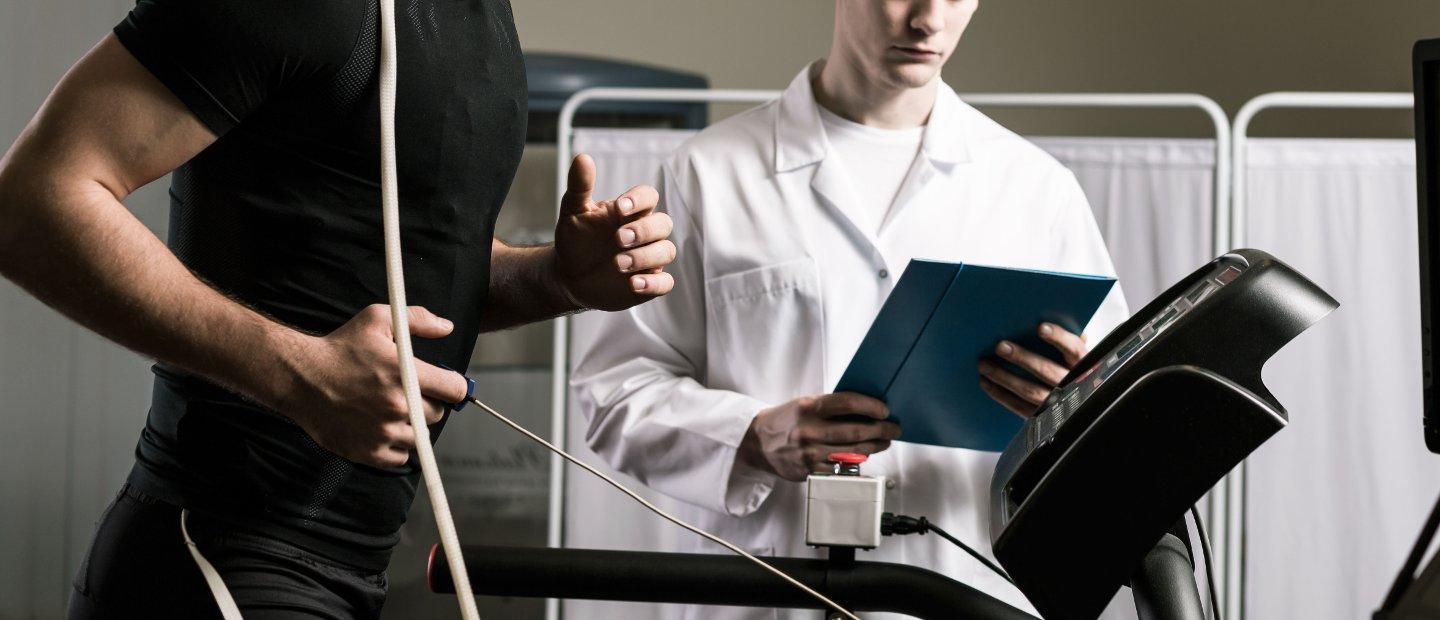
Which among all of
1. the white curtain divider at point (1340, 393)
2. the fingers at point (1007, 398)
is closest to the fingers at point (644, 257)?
the fingers at point (1007, 398)

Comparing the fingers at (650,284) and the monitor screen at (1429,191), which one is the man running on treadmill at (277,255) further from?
the monitor screen at (1429,191)

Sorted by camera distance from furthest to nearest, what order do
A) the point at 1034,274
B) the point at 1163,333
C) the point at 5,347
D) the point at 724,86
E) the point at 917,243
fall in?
1. the point at 724,86
2. the point at 5,347
3. the point at 917,243
4. the point at 1034,274
5. the point at 1163,333

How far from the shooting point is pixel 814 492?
905 mm

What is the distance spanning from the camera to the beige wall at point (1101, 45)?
321cm

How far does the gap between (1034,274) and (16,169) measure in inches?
31.8

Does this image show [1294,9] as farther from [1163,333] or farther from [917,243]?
[1163,333]

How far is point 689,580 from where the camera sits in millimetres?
897

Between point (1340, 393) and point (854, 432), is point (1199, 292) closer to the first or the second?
point (854, 432)

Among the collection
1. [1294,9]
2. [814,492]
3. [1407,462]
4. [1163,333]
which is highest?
[1294,9]

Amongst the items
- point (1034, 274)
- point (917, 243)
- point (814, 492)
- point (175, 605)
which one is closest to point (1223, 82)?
A: point (917, 243)

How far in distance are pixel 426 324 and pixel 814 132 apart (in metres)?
1.02

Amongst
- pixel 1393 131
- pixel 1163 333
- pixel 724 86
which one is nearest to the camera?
pixel 1163 333

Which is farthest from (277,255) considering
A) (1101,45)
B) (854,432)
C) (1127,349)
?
(1101,45)

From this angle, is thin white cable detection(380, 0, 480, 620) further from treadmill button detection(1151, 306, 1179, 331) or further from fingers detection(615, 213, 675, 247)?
treadmill button detection(1151, 306, 1179, 331)
